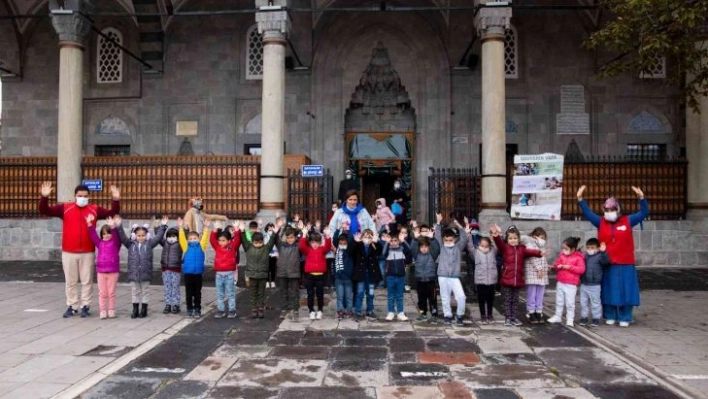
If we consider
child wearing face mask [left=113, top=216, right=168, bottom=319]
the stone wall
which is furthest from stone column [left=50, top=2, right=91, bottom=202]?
child wearing face mask [left=113, top=216, right=168, bottom=319]

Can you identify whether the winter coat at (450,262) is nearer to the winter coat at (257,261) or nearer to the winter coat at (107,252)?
the winter coat at (257,261)

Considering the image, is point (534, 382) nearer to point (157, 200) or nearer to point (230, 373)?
point (230, 373)

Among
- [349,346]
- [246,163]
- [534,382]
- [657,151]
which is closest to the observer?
[534,382]

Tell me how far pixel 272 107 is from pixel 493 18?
597cm

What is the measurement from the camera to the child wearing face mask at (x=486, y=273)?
860 centimetres

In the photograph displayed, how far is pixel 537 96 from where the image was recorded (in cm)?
1919

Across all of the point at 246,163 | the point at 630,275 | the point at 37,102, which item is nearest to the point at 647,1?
the point at 630,275

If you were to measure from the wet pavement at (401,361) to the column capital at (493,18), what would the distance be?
7.95 meters

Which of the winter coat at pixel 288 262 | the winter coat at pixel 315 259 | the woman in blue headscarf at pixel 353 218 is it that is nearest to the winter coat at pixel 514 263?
the woman in blue headscarf at pixel 353 218

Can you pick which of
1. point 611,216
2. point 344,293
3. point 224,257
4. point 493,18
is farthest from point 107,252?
point 493,18

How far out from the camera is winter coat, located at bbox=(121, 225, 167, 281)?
874 cm

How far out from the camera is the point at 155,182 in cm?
1577

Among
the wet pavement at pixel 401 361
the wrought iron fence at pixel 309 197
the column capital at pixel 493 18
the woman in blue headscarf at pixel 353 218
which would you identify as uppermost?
the column capital at pixel 493 18

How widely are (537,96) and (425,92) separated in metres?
3.77
